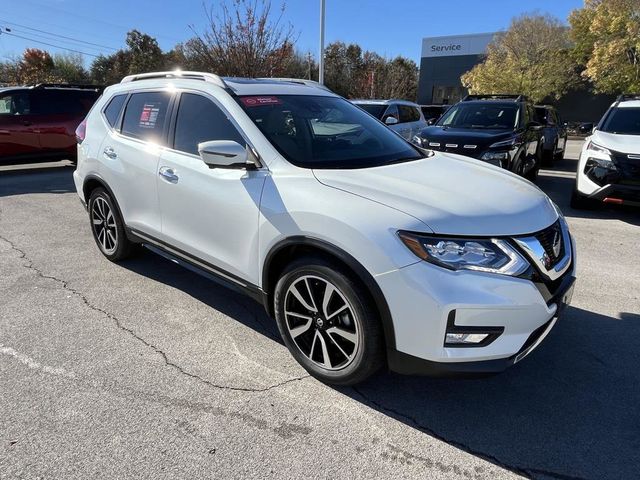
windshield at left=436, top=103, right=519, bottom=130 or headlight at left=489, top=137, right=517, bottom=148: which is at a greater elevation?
windshield at left=436, top=103, right=519, bottom=130

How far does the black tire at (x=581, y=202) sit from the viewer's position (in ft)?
23.7

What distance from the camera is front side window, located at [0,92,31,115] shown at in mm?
10039

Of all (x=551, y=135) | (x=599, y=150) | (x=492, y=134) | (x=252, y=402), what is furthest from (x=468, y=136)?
(x=252, y=402)

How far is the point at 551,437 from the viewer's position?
95.4 inches

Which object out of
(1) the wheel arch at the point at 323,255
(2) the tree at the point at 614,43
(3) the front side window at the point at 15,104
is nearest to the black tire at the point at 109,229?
(1) the wheel arch at the point at 323,255

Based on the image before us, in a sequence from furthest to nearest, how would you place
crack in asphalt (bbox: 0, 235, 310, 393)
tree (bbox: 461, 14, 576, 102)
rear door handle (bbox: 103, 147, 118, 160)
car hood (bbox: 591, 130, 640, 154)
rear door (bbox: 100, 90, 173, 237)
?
1. tree (bbox: 461, 14, 576, 102)
2. car hood (bbox: 591, 130, 640, 154)
3. rear door handle (bbox: 103, 147, 118, 160)
4. rear door (bbox: 100, 90, 173, 237)
5. crack in asphalt (bbox: 0, 235, 310, 393)

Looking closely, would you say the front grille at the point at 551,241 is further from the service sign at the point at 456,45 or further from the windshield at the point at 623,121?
the service sign at the point at 456,45

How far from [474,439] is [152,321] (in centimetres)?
248

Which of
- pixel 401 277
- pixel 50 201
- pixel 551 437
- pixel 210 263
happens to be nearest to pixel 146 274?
pixel 210 263

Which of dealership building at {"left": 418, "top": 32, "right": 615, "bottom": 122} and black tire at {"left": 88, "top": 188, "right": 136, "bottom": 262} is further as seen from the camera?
dealership building at {"left": 418, "top": 32, "right": 615, "bottom": 122}

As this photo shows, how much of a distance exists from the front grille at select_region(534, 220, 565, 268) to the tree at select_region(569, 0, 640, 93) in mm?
29484

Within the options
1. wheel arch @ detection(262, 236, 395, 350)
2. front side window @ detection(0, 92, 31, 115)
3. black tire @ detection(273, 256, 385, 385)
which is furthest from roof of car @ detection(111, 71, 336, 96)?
front side window @ detection(0, 92, 31, 115)

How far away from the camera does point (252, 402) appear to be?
267 centimetres

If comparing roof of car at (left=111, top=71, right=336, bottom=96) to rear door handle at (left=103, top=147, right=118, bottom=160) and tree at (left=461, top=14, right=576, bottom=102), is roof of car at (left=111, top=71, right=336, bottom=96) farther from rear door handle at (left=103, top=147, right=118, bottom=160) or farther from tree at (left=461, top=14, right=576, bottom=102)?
tree at (left=461, top=14, right=576, bottom=102)
